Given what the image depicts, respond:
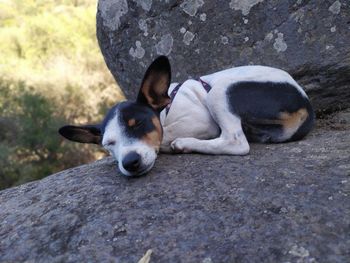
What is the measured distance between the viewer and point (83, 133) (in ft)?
13.5

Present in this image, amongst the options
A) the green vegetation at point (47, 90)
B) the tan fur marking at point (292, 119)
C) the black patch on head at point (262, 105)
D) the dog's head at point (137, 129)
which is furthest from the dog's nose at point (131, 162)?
the green vegetation at point (47, 90)

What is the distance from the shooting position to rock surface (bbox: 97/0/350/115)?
4.84 meters

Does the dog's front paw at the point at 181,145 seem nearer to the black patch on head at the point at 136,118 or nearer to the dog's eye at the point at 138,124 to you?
the black patch on head at the point at 136,118

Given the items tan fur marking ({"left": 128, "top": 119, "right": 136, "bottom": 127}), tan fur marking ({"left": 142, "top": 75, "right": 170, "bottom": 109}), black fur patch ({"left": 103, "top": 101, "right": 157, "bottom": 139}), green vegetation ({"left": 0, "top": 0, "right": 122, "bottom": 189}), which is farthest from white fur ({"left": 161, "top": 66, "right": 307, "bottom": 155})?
green vegetation ({"left": 0, "top": 0, "right": 122, "bottom": 189})

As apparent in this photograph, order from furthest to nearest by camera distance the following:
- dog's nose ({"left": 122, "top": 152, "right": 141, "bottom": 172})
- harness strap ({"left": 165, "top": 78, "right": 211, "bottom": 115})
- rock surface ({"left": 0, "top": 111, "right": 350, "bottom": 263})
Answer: harness strap ({"left": 165, "top": 78, "right": 211, "bottom": 115}) → dog's nose ({"left": 122, "top": 152, "right": 141, "bottom": 172}) → rock surface ({"left": 0, "top": 111, "right": 350, "bottom": 263})

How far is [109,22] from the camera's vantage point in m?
5.68

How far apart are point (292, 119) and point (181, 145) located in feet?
3.09

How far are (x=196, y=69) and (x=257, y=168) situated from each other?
88.0 inches

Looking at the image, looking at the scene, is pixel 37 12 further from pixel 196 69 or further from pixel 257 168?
pixel 257 168

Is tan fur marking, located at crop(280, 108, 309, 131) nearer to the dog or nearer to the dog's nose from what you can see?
the dog

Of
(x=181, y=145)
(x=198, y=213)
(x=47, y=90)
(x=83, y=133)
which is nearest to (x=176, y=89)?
(x=181, y=145)

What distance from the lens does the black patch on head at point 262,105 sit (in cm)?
404

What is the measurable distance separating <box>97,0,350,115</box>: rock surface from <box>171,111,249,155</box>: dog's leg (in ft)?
4.29

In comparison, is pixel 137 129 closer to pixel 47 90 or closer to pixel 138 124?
pixel 138 124
